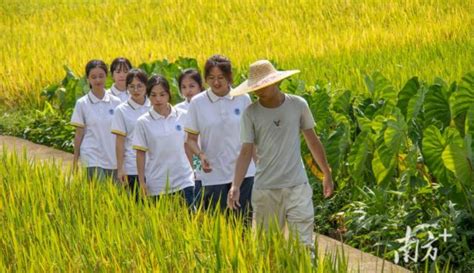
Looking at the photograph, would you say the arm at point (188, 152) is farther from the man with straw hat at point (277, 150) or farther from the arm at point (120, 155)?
the man with straw hat at point (277, 150)

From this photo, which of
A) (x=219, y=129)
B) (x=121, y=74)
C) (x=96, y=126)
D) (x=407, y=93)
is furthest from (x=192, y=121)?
(x=407, y=93)

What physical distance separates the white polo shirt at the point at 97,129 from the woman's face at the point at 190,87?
86 cm

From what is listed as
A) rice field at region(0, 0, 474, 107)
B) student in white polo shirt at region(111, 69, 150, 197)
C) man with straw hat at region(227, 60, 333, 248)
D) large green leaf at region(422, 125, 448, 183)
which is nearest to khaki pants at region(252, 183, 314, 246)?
man with straw hat at region(227, 60, 333, 248)

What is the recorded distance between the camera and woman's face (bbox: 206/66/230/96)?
7652 millimetres

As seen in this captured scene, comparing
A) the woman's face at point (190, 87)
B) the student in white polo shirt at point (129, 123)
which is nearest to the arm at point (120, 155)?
the student in white polo shirt at point (129, 123)

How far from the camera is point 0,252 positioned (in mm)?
6648

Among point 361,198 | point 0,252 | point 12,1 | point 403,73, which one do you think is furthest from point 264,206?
point 12,1

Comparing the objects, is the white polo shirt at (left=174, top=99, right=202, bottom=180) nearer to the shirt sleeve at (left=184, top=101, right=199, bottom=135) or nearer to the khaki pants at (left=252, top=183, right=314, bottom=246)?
the shirt sleeve at (left=184, top=101, right=199, bottom=135)

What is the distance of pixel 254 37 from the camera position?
19.2 metres

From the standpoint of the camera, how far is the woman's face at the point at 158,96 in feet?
26.5

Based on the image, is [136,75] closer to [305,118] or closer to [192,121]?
[192,121]

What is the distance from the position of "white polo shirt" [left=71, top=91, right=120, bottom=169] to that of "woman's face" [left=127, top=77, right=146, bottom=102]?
22.4 inches

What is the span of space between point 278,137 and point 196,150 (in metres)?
0.99

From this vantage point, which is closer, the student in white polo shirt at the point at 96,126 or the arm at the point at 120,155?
the arm at the point at 120,155
